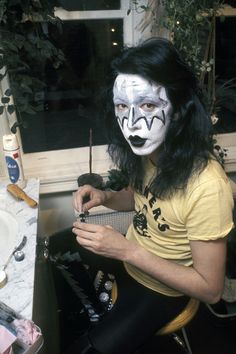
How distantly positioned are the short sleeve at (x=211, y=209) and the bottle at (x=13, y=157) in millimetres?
643

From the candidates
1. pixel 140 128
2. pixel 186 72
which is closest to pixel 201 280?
pixel 140 128

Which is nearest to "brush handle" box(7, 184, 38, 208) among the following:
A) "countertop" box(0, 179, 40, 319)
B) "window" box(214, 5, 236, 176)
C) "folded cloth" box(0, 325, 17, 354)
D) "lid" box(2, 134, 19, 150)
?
"countertop" box(0, 179, 40, 319)

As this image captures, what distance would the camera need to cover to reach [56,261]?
3.70ft

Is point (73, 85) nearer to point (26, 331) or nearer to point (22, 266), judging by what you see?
point (22, 266)

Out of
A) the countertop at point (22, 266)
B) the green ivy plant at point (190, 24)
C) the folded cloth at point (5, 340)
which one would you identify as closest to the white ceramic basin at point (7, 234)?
the countertop at point (22, 266)

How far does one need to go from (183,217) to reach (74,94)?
36.0 inches

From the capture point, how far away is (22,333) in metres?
0.61

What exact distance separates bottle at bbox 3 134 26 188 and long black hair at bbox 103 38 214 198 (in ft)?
1.38

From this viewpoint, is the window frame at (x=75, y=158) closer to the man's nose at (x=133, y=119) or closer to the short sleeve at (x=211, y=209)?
the man's nose at (x=133, y=119)

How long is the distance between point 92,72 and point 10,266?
96 centimetres

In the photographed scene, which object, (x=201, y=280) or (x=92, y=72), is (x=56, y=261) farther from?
(x=92, y=72)

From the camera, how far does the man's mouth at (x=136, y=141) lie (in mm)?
801

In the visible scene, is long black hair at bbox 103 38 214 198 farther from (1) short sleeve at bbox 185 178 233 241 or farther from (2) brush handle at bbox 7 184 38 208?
(2) brush handle at bbox 7 184 38 208

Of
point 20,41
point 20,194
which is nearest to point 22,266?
point 20,194
